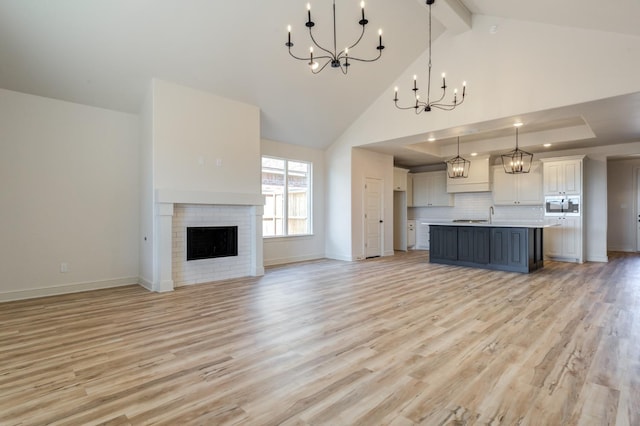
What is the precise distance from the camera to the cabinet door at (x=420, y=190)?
10.6 meters

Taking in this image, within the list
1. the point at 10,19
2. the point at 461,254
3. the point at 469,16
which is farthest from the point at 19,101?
the point at 461,254

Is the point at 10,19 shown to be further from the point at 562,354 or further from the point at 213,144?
the point at 562,354

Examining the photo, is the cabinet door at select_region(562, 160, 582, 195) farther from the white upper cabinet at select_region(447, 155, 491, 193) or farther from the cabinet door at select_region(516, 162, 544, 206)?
the white upper cabinet at select_region(447, 155, 491, 193)

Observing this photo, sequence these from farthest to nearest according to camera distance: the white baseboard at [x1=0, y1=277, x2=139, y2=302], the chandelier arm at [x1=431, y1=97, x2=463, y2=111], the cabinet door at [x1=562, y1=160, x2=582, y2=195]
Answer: the cabinet door at [x1=562, y1=160, x2=582, y2=195] < the chandelier arm at [x1=431, y1=97, x2=463, y2=111] < the white baseboard at [x1=0, y1=277, x2=139, y2=302]

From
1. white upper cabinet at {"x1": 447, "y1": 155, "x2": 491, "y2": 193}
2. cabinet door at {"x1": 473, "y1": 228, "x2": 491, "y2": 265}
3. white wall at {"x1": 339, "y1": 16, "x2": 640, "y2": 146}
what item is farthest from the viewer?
white upper cabinet at {"x1": 447, "y1": 155, "x2": 491, "y2": 193}

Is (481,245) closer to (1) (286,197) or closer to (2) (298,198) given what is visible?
(2) (298,198)

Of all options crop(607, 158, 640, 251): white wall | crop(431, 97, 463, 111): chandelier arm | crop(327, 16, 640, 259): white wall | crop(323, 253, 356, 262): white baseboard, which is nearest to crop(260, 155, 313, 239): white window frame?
crop(323, 253, 356, 262): white baseboard

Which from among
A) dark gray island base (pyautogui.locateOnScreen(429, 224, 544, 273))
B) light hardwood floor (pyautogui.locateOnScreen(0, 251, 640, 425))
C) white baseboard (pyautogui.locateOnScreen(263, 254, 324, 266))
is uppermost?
dark gray island base (pyautogui.locateOnScreen(429, 224, 544, 273))

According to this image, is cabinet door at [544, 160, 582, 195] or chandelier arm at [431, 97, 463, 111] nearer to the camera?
chandelier arm at [431, 97, 463, 111]

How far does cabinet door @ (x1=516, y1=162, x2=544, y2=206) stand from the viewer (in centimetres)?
830

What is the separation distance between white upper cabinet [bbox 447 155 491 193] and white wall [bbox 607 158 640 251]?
3.63 meters

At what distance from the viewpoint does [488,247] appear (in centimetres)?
666

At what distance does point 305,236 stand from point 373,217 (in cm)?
183

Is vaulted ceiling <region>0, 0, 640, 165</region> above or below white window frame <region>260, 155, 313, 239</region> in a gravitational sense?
above
